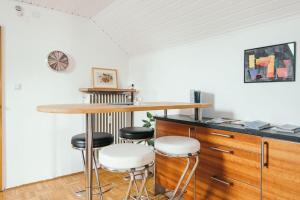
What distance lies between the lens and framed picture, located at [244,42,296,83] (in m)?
1.80

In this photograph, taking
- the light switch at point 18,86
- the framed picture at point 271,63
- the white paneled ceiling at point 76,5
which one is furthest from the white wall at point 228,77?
the light switch at point 18,86

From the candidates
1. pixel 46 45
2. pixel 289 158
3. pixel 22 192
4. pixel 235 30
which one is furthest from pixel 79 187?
pixel 235 30

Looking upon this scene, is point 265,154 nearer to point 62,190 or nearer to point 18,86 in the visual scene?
point 62,190

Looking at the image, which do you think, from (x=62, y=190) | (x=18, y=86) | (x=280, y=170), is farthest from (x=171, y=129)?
(x=18, y=86)

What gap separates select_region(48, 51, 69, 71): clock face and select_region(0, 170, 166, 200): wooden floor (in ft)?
5.19

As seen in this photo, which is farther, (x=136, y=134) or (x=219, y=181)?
(x=136, y=134)

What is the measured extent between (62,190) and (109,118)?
3.93 feet

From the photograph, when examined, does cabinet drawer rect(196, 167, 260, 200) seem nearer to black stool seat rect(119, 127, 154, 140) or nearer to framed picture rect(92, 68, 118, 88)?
black stool seat rect(119, 127, 154, 140)

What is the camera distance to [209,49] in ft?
8.11

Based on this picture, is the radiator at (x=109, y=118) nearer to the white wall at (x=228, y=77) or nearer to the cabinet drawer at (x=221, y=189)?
the white wall at (x=228, y=77)

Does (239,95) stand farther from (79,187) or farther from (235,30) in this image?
(79,187)

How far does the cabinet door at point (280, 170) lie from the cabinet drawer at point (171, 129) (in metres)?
0.73

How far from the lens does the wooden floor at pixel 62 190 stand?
241cm

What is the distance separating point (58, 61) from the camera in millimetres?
2904
